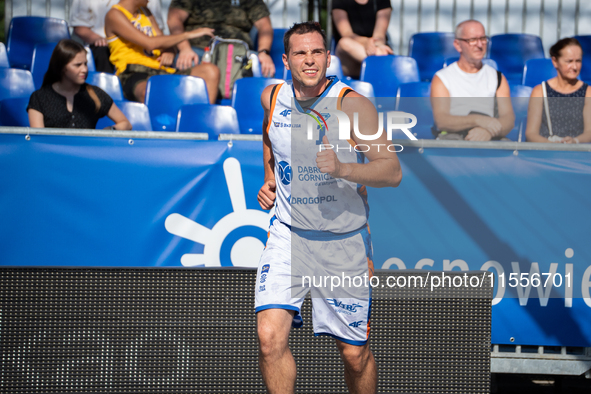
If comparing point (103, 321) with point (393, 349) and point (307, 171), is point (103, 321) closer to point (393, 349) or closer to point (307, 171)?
point (307, 171)

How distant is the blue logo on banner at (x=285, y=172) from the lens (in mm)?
2762

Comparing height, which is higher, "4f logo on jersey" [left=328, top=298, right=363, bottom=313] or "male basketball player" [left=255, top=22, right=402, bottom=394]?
"male basketball player" [left=255, top=22, right=402, bottom=394]

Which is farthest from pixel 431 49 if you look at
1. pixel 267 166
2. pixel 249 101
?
pixel 267 166

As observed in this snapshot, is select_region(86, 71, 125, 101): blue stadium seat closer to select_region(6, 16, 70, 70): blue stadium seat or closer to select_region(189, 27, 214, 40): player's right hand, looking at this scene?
select_region(189, 27, 214, 40): player's right hand

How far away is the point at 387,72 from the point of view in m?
6.40

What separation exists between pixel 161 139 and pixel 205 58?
2588 millimetres

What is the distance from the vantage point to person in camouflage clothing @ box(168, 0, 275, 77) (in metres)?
6.43

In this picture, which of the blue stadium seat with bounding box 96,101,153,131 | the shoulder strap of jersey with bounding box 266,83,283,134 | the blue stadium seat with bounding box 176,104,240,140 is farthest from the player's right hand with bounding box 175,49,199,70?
the shoulder strap of jersey with bounding box 266,83,283,134

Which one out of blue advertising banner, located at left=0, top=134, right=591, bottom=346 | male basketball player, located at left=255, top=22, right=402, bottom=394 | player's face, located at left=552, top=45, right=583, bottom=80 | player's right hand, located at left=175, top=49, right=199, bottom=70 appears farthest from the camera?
player's right hand, located at left=175, top=49, right=199, bottom=70

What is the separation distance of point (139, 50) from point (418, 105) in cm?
291

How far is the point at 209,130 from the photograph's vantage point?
4859 millimetres

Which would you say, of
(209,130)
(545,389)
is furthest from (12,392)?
(545,389)

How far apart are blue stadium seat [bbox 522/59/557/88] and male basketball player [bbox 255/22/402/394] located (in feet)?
15.8

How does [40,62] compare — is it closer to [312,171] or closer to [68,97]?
[68,97]
